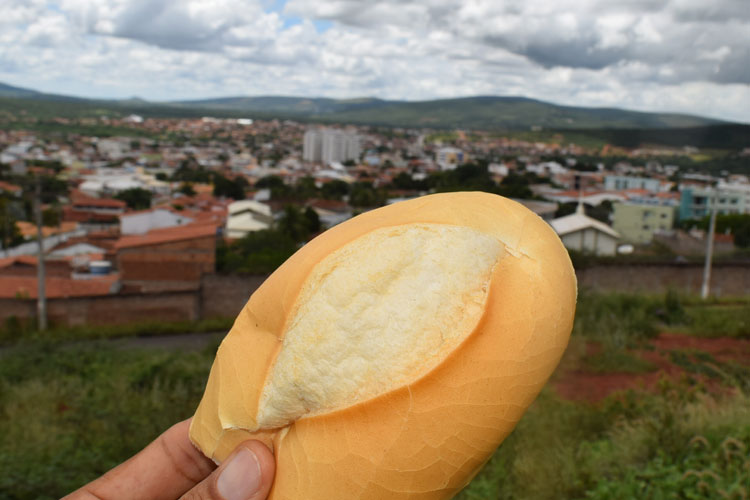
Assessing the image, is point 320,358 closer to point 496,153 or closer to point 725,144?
point 725,144

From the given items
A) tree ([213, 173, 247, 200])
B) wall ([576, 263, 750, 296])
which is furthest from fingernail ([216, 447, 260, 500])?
tree ([213, 173, 247, 200])

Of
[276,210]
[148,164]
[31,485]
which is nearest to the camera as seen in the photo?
[31,485]

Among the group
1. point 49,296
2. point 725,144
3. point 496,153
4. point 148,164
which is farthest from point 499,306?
point 496,153

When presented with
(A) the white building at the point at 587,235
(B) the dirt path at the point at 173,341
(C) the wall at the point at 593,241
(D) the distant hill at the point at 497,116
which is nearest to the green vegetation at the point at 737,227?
(A) the white building at the point at 587,235

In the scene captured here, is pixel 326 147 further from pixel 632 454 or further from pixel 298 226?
pixel 632 454

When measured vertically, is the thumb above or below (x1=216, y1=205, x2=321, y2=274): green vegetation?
above

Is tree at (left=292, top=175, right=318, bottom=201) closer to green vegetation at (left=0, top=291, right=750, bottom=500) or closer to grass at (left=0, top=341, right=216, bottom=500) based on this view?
grass at (left=0, top=341, right=216, bottom=500)
